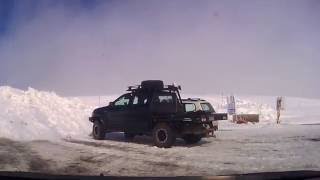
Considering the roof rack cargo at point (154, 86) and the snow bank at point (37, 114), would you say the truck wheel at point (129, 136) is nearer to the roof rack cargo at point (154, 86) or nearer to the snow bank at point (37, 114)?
the snow bank at point (37, 114)

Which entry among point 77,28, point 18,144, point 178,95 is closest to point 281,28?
point 178,95

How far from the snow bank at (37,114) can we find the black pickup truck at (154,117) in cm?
23

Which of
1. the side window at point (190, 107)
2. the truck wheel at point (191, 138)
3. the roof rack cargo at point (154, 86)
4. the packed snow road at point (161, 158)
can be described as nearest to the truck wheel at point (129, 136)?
the packed snow road at point (161, 158)

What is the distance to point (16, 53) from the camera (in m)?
2.88

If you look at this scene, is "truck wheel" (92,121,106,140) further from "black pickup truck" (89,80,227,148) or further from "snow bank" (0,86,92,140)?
"snow bank" (0,86,92,140)

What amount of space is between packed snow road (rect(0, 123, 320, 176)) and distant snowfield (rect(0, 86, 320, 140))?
0.37ft

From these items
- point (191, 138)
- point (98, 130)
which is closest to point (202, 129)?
point (191, 138)

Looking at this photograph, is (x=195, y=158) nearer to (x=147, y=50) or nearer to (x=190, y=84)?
(x=190, y=84)

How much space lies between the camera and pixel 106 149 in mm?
3314

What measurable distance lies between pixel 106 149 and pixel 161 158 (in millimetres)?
531

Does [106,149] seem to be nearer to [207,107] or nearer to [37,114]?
[37,114]

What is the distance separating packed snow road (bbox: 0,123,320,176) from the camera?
304 centimetres

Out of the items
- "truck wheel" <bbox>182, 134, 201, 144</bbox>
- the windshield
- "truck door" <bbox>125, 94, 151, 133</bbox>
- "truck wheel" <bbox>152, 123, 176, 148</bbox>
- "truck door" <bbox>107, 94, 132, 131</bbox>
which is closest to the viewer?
the windshield

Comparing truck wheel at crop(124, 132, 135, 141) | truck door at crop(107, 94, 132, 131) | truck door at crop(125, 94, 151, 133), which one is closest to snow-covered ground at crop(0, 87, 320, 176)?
truck wheel at crop(124, 132, 135, 141)
